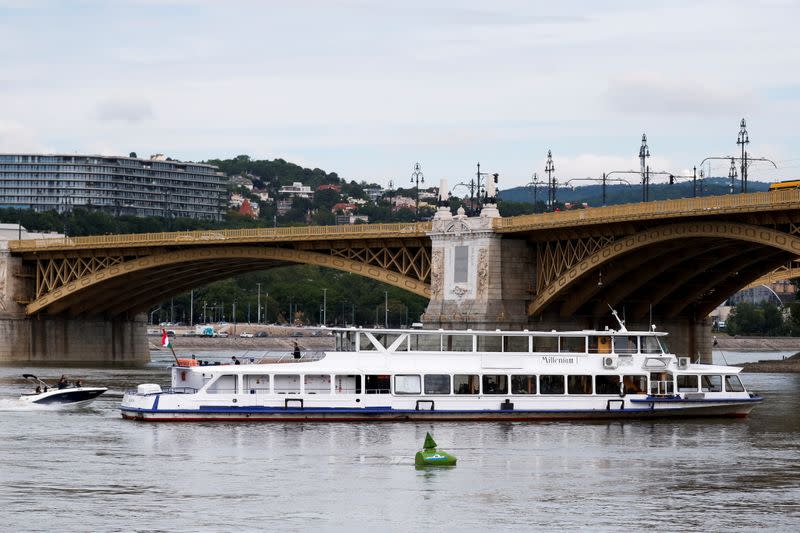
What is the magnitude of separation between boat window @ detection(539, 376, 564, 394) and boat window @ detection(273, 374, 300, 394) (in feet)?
34.5

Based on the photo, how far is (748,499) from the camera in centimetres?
4647

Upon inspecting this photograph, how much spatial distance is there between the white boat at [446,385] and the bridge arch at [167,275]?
→ 39.7 metres

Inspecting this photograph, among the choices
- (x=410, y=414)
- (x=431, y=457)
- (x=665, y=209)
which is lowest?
(x=431, y=457)

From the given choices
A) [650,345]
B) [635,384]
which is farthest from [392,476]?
[650,345]

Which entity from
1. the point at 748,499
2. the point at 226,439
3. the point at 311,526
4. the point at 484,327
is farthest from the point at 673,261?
the point at 311,526

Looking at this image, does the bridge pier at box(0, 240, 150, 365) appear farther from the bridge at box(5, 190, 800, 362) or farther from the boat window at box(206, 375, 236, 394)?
the boat window at box(206, 375, 236, 394)

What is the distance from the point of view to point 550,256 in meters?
103

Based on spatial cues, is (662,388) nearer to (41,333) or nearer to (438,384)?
(438,384)

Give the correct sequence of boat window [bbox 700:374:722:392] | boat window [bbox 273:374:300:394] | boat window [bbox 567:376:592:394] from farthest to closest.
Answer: boat window [bbox 700:374:722:392] < boat window [bbox 567:376:592:394] < boat window [bbox 273:374:300:394]

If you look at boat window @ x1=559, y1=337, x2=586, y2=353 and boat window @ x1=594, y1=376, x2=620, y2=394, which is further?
boat window @ x1=559, y1=337, x2=586, y2=353

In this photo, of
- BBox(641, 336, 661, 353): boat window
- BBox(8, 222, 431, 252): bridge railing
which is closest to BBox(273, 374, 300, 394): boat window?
BBox(641, 336, 661, 353): boat window

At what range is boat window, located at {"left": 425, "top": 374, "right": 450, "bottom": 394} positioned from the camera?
67500 millimetres

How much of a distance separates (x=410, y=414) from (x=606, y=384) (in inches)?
350

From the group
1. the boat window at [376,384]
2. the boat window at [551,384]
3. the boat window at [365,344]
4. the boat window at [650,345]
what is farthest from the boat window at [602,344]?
the boat window at [365,344]
